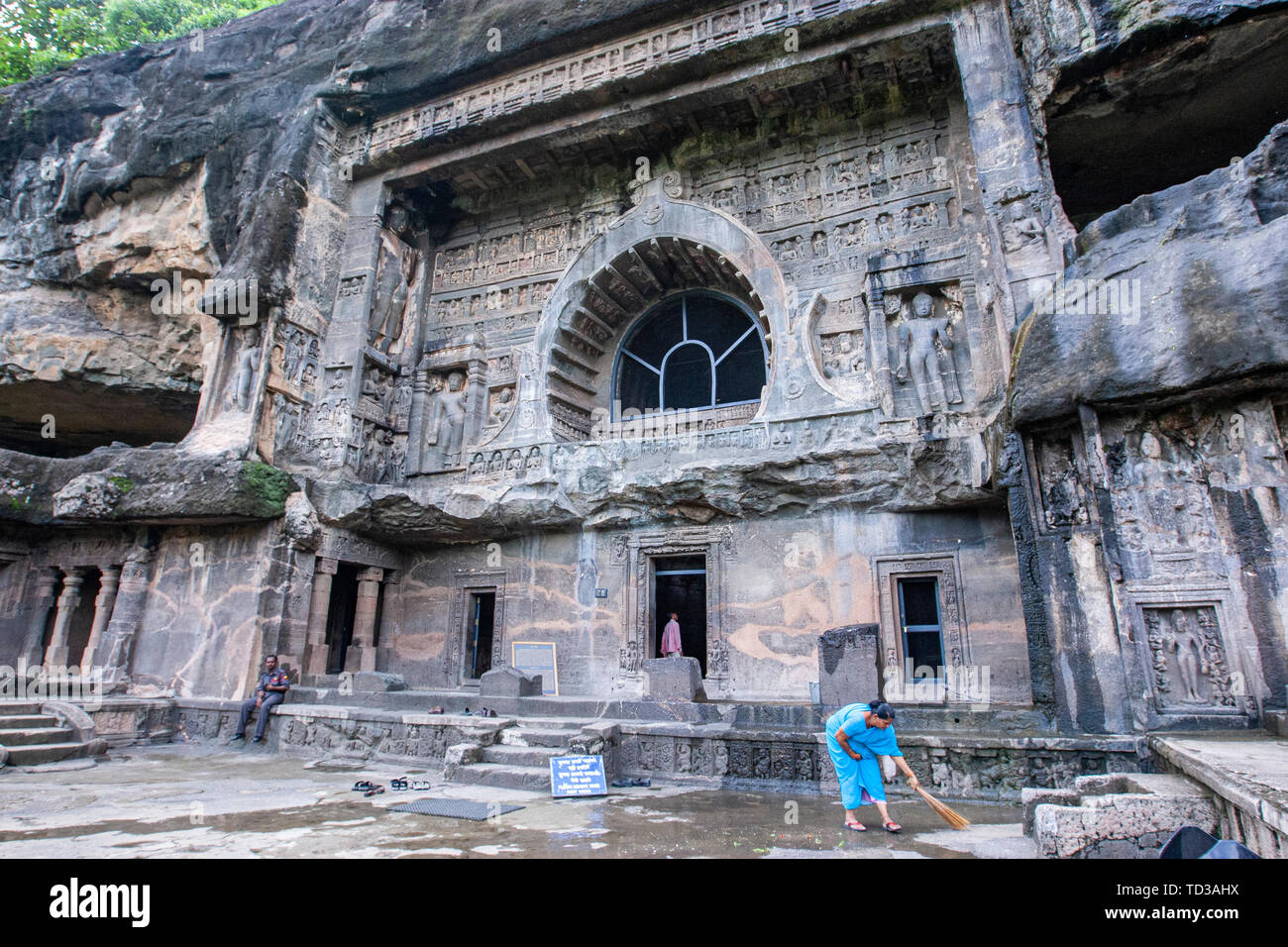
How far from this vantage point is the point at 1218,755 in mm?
4441

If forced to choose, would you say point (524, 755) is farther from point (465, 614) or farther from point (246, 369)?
point (246, 369)

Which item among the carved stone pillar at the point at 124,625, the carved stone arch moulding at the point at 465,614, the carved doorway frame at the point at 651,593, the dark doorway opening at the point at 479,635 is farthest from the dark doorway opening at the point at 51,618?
the carved doorway frame at the point at 651,593

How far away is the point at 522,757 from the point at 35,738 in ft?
19.0

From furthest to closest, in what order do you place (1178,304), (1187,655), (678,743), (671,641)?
1. (671,641)
2. (678,743)
3. (1178,304)
4. (1187,655)

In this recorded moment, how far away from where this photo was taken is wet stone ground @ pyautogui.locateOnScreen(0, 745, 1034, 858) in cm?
438

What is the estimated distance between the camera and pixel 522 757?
7.10 meters

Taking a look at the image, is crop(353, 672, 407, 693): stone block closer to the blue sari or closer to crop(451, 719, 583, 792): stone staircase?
crop(451, 719, 583, 792): stone staircase

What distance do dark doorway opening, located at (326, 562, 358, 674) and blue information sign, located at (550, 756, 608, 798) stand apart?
752 centimetres

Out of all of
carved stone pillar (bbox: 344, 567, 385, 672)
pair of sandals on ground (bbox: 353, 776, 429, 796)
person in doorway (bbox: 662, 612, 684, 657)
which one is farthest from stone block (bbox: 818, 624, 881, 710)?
carved stone pillar (bbox: 344, 567, 385, 672)

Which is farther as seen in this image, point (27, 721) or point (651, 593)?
point (651, 593)

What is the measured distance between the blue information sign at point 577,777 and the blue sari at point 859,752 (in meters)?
2.17

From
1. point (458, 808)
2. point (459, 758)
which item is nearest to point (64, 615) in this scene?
point (459, 758)
